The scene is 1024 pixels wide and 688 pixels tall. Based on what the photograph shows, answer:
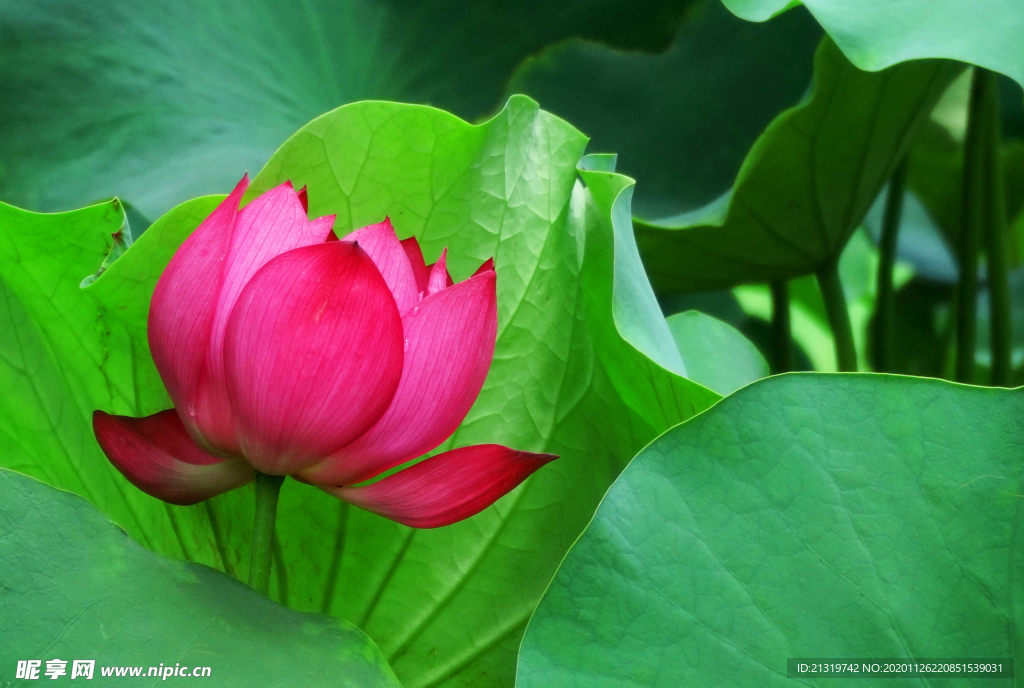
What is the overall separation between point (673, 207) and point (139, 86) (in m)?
0.41

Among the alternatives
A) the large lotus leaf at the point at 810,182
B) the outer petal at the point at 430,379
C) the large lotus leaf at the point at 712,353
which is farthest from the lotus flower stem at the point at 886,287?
the outer petal at the point at 430,379

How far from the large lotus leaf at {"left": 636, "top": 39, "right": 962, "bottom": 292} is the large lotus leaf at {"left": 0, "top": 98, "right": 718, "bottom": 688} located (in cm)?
22

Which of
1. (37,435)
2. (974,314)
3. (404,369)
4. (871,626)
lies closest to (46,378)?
(37,435)

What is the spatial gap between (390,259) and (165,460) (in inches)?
4.0

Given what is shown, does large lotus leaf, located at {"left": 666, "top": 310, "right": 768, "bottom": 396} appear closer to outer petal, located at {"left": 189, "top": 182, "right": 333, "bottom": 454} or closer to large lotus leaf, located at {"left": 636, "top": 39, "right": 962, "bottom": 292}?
large lotus leaf, located at {"left": 636, "top": 39, "right": 962, "bottom": 292}

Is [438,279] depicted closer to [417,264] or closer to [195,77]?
[417,264]

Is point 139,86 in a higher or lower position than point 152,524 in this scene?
higher

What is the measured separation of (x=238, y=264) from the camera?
274 mm

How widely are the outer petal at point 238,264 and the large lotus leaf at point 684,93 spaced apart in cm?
39

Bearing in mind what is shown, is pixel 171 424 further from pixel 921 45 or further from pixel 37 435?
pixel 921 45

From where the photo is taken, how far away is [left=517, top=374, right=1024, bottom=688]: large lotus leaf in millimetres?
263

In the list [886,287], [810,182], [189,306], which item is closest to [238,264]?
[189,306]

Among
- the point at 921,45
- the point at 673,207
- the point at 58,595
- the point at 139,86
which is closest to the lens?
the point at 58,595

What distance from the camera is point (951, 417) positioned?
0.92ft
